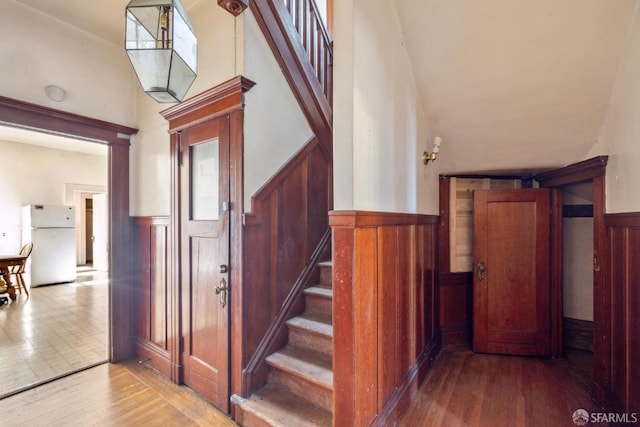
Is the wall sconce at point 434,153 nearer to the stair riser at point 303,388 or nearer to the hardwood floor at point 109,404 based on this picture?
the stair riser at point 303,388

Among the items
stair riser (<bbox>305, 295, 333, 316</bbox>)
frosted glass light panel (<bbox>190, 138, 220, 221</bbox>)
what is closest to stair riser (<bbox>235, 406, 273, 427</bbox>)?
stair riser (<bbox>305, 295, 333, 316</bbox>)

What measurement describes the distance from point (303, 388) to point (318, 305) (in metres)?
0.62

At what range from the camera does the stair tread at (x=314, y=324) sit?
6.94 feet

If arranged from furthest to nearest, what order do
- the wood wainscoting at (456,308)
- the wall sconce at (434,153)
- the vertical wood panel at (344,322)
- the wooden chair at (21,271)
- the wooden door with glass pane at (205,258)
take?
the wooden chair at (21,271), the wood wainscoting at (456,308), the wall sconce at (434,153), the wooden door with glass pane at (205,258), the vertical wood panel at (344,322)

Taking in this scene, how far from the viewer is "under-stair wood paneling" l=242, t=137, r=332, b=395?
79.7 inches

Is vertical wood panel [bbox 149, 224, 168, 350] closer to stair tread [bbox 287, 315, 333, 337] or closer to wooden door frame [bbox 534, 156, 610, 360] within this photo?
stair tread [bbox 287, 315, 333, 337]

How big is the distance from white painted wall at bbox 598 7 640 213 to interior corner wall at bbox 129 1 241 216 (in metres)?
2.48

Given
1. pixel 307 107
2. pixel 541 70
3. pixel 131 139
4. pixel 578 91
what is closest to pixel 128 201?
pixel 131 139

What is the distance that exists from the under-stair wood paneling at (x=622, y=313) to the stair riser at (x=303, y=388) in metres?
1.82

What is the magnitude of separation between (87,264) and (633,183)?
10929 mm

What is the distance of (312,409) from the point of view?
73.6 inches

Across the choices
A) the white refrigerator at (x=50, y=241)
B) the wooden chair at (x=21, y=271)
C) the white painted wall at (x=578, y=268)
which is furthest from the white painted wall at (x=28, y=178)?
the white painted wall at (x=578, y=268)

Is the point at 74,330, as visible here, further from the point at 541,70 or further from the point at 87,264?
the point at 87,264

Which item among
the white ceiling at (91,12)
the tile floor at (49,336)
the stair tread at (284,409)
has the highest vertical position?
the white ceiling at (91,12)
